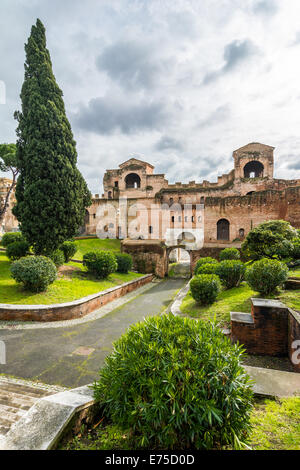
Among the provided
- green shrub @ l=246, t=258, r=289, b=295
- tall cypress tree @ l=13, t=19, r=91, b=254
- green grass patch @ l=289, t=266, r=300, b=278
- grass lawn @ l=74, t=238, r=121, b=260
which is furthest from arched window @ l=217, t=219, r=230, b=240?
green shrub @ l=246, t=258, r=289, b=295

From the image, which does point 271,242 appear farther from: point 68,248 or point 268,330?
point 68,248

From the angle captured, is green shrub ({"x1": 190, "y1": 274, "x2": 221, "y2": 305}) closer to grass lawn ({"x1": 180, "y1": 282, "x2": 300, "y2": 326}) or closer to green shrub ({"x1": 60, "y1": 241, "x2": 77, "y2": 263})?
grass lawn ({"x1": 180, "y1": 282, "x2": 300, "y2": 326})

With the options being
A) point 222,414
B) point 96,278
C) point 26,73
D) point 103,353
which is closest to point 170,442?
point 222,414

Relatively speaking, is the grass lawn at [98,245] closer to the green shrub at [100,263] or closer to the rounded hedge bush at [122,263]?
the rounded hedge bush at [122,263]

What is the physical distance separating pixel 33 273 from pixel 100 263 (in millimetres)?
4613

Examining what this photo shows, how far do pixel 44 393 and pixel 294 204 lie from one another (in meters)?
22.5

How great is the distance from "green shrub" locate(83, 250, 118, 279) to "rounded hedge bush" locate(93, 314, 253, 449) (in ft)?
34.8

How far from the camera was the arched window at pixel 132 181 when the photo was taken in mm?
37844

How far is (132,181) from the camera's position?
128 feet

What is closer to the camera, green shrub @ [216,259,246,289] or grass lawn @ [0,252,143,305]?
grass lawn @ [0,252,143,305]

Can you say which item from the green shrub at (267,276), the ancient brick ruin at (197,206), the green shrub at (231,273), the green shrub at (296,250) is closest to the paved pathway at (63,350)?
the green shrub at (231,273)

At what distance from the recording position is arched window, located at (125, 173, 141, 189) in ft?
124

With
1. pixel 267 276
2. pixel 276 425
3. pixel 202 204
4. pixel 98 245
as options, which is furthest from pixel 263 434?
pixel 202 204
